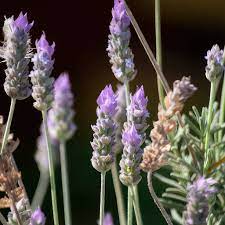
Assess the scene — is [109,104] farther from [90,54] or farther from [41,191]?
[90,54]

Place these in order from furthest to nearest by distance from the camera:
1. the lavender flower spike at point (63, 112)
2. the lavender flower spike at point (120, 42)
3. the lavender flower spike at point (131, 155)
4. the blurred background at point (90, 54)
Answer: the blurred background at point (90, 54) → the lavender flower spike at point (63, 112) → the lavender flower spike at point (120, 42) → the lavender flower spike at point (131, 155)

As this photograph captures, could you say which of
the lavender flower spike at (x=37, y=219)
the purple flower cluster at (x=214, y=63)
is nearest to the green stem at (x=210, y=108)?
the purple flower cluster at (x=214, y=63)

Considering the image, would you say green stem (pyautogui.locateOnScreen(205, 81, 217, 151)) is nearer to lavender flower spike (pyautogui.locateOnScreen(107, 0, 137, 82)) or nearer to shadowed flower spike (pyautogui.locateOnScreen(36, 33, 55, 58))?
lavender flower spike (pyautogui.locateOnScreen(107, 0, 137, 82))

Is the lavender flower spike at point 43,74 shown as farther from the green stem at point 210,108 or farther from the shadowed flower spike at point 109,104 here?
the green stem at point 210,108

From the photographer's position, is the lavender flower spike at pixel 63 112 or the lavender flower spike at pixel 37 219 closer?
the lavender flower spike at pixel 37 219

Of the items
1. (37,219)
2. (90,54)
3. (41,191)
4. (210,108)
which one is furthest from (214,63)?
(90,54)

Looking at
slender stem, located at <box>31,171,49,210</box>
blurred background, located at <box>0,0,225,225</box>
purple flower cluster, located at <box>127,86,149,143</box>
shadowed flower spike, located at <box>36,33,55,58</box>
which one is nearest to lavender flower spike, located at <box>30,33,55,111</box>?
shadowed flower spike, located at <box>36,33,55,58</box>
